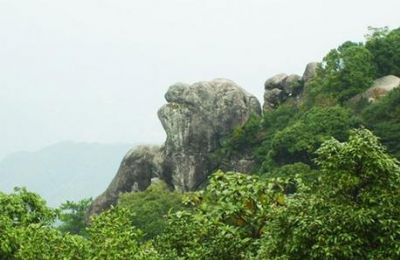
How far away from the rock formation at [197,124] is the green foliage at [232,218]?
4732 cm

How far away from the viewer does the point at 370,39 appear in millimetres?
59281

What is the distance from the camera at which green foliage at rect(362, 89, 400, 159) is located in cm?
4591

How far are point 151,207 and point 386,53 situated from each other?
26994mm

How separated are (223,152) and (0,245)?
44.5 meters

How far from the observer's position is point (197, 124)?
64.7 meters

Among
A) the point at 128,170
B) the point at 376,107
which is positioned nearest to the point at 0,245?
the point at 376,107

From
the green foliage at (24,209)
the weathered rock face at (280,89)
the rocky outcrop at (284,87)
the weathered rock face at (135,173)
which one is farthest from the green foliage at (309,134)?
the green foliage at (24,209)

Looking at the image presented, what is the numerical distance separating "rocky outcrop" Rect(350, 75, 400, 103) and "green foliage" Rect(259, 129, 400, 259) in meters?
43.0

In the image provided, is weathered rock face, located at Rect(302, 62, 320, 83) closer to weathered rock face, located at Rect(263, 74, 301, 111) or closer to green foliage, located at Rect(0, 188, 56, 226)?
weathered rock face, located at Rect(263, 74, 301, 111)

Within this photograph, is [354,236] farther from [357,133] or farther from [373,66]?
[373,66]

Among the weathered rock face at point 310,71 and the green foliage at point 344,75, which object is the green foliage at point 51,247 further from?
the weathered rock face at point 310,71

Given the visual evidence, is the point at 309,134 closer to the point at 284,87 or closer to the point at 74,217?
the point at 284,87

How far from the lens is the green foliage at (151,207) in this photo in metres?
47.8

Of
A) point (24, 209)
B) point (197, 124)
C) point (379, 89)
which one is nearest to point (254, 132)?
point (197, 124)
